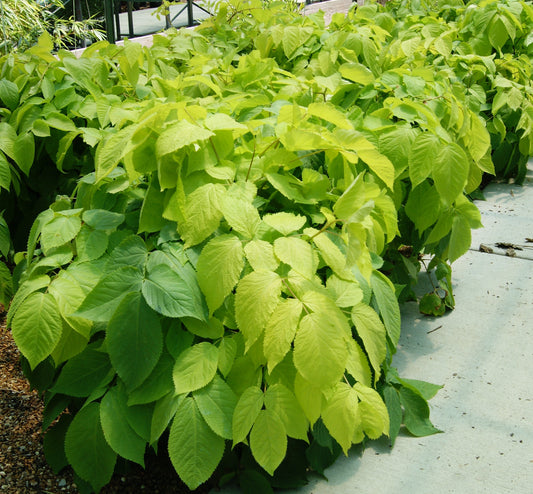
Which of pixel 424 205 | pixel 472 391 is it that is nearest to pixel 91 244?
pixel 424 205

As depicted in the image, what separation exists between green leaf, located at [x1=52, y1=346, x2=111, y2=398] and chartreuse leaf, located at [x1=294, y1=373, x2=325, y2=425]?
48 cm

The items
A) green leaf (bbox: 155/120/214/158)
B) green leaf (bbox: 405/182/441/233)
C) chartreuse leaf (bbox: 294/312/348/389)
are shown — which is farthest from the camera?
green leaf (bbox: 405/182/441/233)

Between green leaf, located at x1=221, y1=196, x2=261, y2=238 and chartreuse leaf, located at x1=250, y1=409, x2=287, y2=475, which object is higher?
green leaf, located at x1=221, y1=196, x2=261, y2=238

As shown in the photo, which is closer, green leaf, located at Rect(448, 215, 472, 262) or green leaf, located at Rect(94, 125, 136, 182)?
green leaf, located at Rect(94, 125, 136, 182)

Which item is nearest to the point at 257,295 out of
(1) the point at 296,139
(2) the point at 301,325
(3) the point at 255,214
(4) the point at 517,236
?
(2) the point at 301,325

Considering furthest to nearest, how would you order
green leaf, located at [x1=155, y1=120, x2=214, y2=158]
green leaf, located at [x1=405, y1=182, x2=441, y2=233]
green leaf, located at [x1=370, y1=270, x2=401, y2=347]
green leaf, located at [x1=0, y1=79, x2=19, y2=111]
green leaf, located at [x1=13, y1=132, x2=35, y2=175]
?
green leaf, located at [x1=0, y1=79, x2=19, y2=111] < green leaf, located at [x1=13, y1=132, x2=35, y2=175] < green leaf, located at [x1=405, y1=182, x2=441, y2=233] < green leaf, located at [x1=370, y1=270, x2=401, y2=347] < green leaf, located at [x1=155, y1=120, x2=214, y2=158]

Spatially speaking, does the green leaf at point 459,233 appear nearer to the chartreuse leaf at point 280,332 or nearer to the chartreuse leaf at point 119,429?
the chartreuse leaf at point 280,332

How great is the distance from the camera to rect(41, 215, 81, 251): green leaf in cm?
158

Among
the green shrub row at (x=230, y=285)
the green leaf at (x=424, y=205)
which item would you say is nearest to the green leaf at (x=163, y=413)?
the green shrub row at (x=230, y=285)

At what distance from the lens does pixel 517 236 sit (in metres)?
3.44

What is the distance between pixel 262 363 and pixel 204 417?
0.62ft

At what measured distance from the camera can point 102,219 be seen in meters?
1.66

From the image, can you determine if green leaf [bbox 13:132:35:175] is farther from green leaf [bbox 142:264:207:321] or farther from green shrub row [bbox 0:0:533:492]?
green leaf [bbox 142:264:207:321]

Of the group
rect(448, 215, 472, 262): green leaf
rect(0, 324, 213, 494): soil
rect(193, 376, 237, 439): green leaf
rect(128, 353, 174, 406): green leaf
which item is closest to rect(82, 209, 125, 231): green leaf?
rect(128, 353, 174, 406): green leaf
